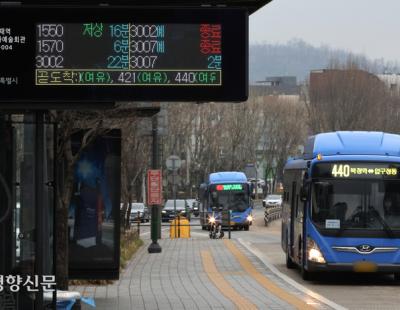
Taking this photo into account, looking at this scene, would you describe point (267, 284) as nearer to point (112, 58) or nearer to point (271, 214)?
point (112, 58)

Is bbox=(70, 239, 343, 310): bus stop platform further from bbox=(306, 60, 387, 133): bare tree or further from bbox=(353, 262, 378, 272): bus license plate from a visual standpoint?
bbox=(306, 60, 387, 133): bare tree

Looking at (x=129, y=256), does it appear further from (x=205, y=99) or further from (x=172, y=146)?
(x=172, y=146)

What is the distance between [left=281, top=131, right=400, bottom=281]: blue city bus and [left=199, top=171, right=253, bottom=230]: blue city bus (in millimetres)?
31194

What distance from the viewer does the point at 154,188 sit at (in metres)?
31.4

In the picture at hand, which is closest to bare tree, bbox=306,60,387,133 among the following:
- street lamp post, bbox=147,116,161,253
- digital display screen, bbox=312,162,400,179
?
street lamp post, bbox=147,116,161,253

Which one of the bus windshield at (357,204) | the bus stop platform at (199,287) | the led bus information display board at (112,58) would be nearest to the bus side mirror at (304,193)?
the bus windshield at (357,204)

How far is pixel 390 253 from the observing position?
1950cm

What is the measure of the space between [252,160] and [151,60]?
83907 millimetres

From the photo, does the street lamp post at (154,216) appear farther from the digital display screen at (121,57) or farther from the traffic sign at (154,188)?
the digital display screen at (121,57)

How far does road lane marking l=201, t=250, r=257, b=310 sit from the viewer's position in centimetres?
1483

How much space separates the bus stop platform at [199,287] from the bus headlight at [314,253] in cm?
86

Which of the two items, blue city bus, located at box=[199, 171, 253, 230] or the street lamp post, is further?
blue city bus, located at box=[199, 171, 253, 230]

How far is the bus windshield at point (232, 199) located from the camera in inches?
2053

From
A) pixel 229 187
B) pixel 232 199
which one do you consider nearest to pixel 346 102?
pixel 229 187
